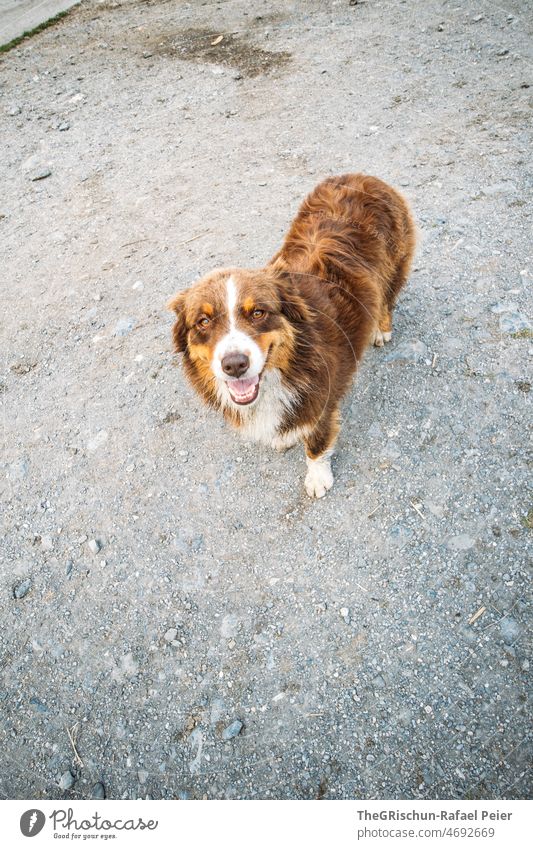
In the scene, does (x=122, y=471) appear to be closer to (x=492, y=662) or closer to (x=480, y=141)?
(x=492, y=662)

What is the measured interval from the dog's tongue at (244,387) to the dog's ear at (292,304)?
0.47 m

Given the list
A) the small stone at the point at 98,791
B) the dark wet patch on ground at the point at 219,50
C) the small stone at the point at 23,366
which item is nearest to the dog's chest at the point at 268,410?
the small stone at the point at 98,791

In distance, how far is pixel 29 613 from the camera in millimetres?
3316

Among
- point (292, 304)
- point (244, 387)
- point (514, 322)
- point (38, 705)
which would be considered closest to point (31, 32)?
point (292, 304)

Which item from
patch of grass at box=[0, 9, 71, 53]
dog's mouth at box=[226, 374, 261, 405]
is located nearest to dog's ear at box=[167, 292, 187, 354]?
dog's mouth at box=[226, 374, 261, 405]

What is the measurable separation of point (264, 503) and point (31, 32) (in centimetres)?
1249

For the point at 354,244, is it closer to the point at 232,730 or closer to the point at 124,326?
the point at 124,326

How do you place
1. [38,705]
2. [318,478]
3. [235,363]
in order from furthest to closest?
[318,478]
[38,705]
[235,363]

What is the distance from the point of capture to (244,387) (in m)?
2.85

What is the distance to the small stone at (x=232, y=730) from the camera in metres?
2.73

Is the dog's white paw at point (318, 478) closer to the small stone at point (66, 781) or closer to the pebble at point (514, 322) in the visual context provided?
the pebble at point (514, 322)

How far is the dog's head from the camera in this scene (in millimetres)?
2713
